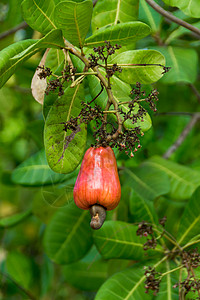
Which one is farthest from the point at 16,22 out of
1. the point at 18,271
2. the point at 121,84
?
the point at 18,271

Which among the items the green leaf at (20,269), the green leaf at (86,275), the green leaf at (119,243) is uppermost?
the green leaf at (119,243)

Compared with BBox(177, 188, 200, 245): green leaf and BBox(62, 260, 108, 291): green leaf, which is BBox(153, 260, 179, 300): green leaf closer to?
BBox(177, 188, 200, 245): green leaf

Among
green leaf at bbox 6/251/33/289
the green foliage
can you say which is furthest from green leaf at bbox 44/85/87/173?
green leaf at bbox 6/251/33/289

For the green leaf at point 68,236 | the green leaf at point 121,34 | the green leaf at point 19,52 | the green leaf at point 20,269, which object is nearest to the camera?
the green leaf at point 19,52

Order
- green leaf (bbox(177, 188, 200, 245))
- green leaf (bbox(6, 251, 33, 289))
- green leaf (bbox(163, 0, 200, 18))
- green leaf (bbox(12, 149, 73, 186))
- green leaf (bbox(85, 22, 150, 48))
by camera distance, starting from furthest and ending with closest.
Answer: green leaf (bbox(6, 251, 33, 289))
green leaf (bbox(12, 149, 73, 186))
green leaf (bbox(177, 188, 200, 245))
green leaf (bbox(163, 0, 200, 18))
green leaf (bbox(85, 22, 150, 48))

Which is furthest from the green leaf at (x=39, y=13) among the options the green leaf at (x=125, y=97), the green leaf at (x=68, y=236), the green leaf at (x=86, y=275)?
the green leaf at (x=86, y=275)

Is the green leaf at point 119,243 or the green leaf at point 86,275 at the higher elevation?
the green leaf at point 119,243

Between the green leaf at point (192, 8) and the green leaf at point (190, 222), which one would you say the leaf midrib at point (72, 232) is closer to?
the green leaf at point (190, 222)
